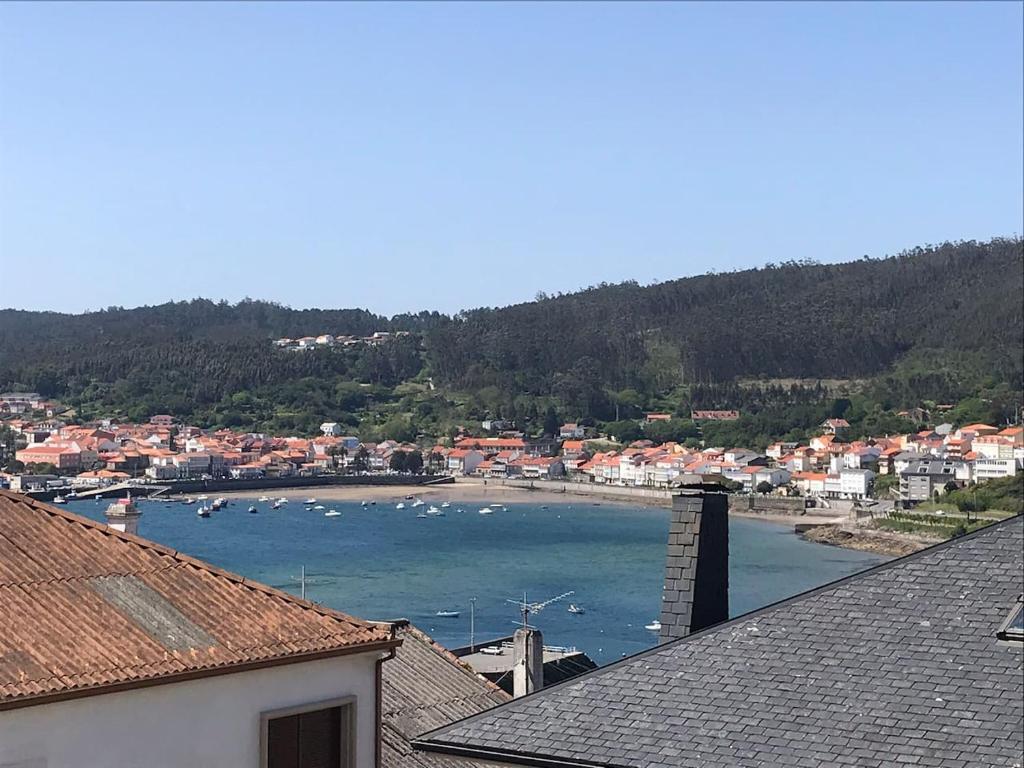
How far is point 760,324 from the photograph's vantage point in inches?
5079

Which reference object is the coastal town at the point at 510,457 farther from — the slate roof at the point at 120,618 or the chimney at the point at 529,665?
the slate roof at the point at 120,618

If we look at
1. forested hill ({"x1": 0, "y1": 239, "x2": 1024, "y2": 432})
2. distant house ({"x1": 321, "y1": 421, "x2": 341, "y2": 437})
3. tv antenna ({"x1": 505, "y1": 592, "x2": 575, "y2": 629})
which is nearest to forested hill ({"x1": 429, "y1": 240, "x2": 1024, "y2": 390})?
forested hill ({"x1": 0, "y1": 239, "x2": 1024, "y2": 432})

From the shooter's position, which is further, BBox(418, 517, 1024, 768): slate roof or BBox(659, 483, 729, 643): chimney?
BBox(659, 483, 729, 643): chimney

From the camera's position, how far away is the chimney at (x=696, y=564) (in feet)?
17.6

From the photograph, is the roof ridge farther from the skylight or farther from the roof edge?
the skylight

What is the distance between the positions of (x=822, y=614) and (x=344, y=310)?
156 meters

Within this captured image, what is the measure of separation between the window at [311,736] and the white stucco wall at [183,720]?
0.02 m

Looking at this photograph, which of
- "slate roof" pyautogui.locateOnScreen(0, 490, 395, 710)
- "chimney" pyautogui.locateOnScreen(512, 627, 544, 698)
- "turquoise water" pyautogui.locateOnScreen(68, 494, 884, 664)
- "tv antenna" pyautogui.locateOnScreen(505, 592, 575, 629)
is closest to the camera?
"slate roof" pyautogui.locateOnScreen(0, 490, 395, 710)

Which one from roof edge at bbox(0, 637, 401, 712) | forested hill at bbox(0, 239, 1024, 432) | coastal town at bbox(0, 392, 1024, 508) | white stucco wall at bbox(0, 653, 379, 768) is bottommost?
coastal town at bbox(0, 392, 1024, 508)

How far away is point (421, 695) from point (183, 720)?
9.85 feet

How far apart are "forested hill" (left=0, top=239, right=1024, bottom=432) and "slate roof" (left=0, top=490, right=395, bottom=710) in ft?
343

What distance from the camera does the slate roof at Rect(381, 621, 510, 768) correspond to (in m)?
6.06

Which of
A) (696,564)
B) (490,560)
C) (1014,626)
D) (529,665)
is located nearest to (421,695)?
(696,564)

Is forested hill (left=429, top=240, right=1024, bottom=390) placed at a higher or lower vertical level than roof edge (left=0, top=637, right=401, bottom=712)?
higher
